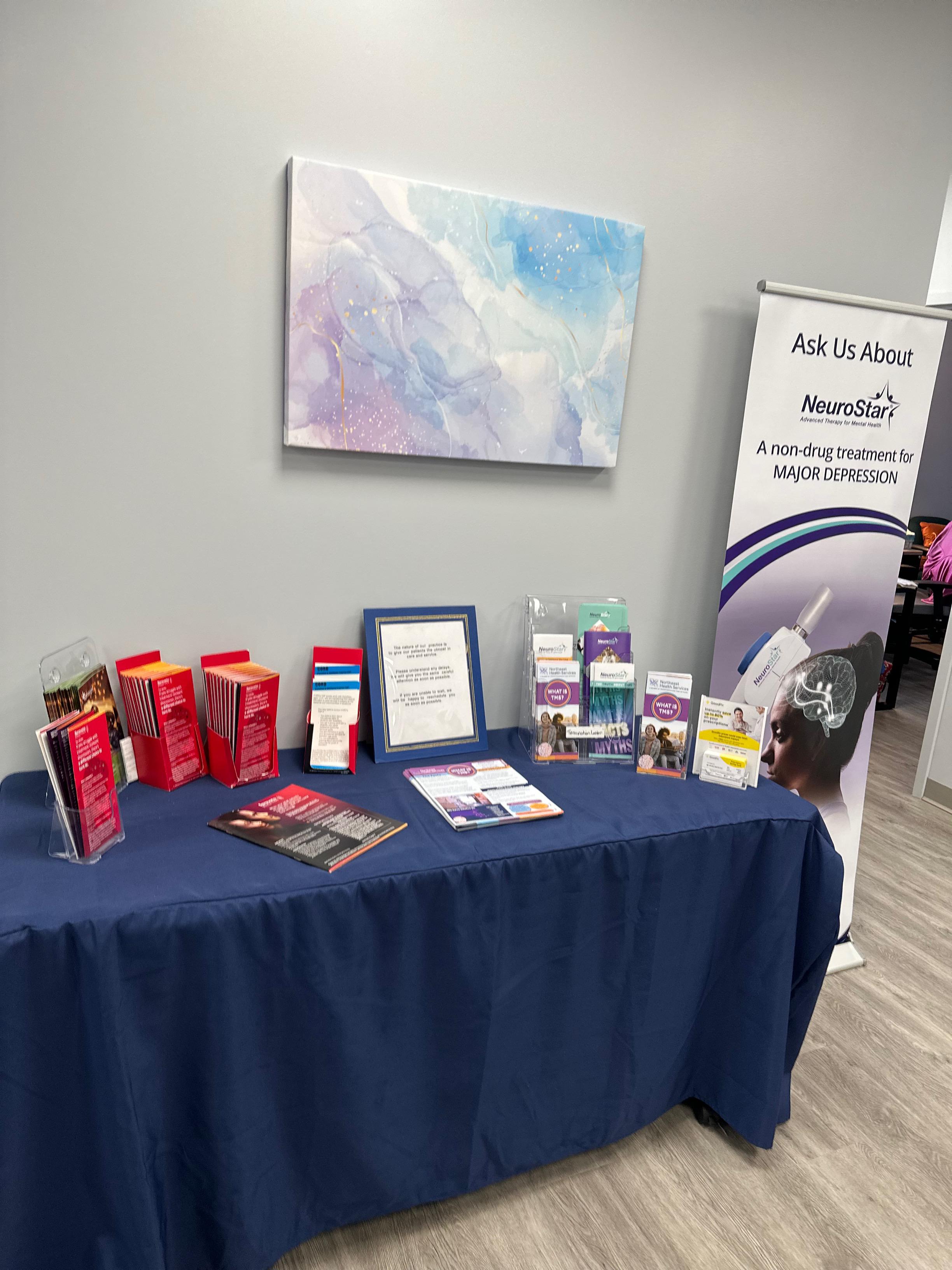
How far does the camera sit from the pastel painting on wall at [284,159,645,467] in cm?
167

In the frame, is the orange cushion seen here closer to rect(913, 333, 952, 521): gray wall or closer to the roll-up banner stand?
rect(913, 333, 952, 521): gray wall

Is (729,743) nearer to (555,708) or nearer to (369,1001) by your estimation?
(555,708)

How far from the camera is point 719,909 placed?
1.75 meters

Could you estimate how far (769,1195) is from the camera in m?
1.73

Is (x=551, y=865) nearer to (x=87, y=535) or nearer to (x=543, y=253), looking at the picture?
(x=87, y=535)

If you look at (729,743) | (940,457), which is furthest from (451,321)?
(940,457)

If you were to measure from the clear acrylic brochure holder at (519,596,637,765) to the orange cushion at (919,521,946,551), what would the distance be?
680 centimetres

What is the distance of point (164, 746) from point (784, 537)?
1692 millimetres

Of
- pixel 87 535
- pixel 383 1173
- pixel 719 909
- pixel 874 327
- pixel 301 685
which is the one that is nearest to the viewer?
pixel 383 1173

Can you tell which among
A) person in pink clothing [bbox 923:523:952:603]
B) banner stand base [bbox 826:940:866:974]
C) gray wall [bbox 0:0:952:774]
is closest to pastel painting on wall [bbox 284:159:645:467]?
gray wall [bbox 0:0:952:774]

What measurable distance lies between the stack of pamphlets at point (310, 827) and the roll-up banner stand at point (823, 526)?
3.76 feet

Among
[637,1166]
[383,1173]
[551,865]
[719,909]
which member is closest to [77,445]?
[551,865]

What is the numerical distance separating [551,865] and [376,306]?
4.01 ft

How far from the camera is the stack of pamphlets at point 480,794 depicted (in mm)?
1609
